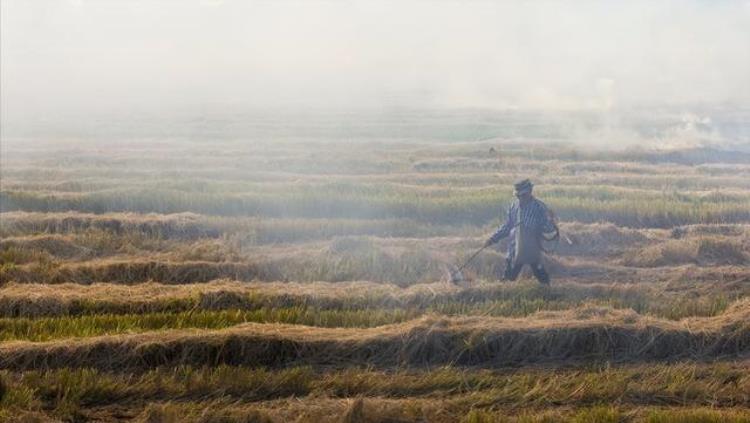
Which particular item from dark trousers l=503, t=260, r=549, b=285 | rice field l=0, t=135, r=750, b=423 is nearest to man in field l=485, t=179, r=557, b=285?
dark trousers l=503, t=260, r=549, b=285

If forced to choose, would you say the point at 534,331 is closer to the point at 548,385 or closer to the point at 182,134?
the point at 548,385

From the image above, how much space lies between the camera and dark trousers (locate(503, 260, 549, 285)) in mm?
9492

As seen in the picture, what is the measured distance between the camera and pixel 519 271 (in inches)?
384

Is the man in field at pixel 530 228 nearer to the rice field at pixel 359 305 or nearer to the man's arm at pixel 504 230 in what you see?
the man's arm at pixel 504 230

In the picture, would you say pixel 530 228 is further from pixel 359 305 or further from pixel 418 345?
pixel 418 345

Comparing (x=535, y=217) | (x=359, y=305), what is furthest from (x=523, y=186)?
(x=359, y=305)

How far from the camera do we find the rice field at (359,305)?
6.16 meters

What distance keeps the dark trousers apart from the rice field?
0.73 feet

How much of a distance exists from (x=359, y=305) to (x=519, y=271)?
7.06 feet

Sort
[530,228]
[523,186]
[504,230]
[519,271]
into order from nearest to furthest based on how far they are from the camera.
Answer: [523,186]
[530,228]
[504,230]
[519,271]

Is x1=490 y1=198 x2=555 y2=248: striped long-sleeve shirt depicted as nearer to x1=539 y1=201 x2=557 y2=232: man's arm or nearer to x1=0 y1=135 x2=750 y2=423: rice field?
x1=539 y1=201 x2=557 y2=232: man's arm

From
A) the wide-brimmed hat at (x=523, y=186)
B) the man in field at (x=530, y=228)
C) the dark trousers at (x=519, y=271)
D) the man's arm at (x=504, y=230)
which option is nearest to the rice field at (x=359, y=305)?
the dark trousers at (x=519, y=271)

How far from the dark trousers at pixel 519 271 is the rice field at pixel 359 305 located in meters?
0.22

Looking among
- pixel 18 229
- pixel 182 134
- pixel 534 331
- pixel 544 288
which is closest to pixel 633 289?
pixel 544 288
